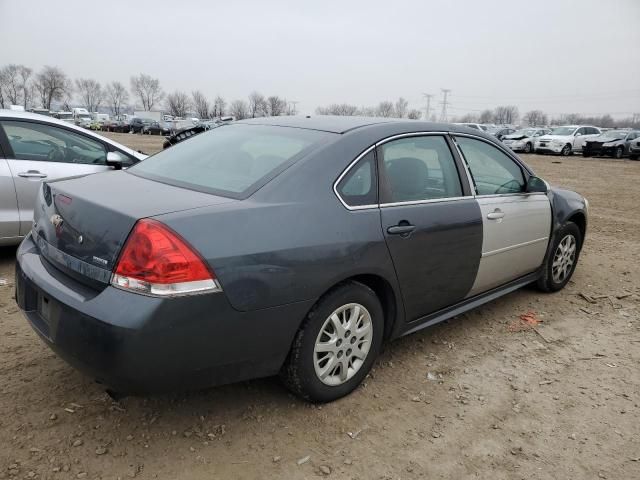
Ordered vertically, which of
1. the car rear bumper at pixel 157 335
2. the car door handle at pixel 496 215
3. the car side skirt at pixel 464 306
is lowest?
the car side skirt at pixel 464 306

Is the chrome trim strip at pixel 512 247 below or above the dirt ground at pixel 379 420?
above

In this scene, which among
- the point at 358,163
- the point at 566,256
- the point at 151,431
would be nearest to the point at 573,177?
the point at 566,256

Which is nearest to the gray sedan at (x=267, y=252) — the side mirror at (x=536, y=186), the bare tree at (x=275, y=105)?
the side mirror at (x=536, y=186)

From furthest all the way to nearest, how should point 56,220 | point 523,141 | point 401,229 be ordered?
1. point 523,141
2. point 401,229
3. point 56,220

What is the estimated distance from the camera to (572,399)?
299cm

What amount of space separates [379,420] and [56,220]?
1.95 m

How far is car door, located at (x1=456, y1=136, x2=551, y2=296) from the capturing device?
3557 millimetres

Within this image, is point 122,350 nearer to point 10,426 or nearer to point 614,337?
point 10,426

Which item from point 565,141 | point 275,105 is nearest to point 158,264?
point 565,141

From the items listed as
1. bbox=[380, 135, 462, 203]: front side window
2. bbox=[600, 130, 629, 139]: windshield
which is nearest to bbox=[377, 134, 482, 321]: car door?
bbox=[380, 135, 462, 203]: front side window

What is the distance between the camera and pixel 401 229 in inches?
113

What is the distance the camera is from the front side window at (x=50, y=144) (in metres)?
4.73

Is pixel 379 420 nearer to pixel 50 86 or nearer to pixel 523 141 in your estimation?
pixel 523 141

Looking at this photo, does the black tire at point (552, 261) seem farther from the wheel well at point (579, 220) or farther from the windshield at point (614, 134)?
the windshield at point (614, 134)
